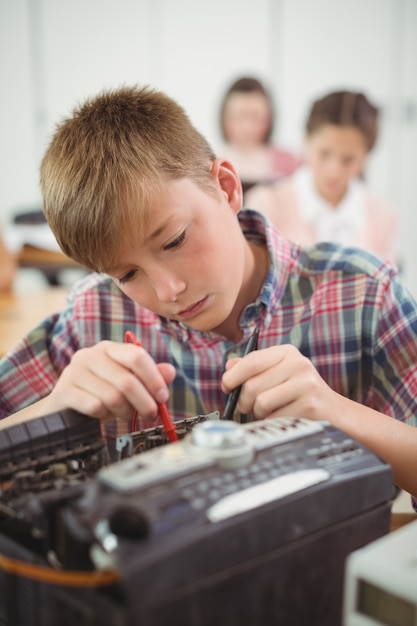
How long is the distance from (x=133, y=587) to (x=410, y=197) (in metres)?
4.89

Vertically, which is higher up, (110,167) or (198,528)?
(110,167)

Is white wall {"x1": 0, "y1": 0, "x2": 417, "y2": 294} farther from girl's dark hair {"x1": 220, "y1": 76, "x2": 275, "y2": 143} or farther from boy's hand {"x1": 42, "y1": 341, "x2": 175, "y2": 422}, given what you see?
boy's hand {"x1": 42, "y1": 341, "x2": 175, "y2": 422}

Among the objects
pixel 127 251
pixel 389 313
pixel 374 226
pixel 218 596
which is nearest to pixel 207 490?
pixel 218 596

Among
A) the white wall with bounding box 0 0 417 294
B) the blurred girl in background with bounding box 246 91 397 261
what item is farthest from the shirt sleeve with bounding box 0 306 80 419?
the white wall with bounding box 0 0 417 294

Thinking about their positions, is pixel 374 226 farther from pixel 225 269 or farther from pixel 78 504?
pixel 78 504

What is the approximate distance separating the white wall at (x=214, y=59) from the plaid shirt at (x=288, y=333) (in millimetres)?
4020

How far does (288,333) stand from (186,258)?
26 cm

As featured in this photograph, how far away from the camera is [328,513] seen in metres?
0.56

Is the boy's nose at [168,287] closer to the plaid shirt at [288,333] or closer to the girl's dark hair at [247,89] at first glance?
the plaid shirt at [288,333]

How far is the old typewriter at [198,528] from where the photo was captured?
0.48 metres

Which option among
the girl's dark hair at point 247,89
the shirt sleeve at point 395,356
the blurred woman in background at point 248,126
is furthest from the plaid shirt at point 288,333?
the girl's dark hair at point 247,89

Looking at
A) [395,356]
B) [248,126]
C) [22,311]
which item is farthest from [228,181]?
[248,126]

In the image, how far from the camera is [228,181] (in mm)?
1052

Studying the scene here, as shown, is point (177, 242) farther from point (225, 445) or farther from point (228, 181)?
point (225, 445)
